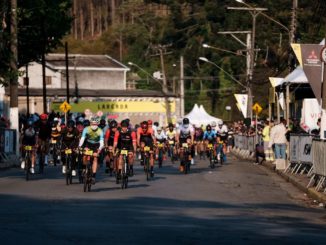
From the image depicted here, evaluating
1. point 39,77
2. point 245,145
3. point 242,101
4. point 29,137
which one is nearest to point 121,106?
point 39,77

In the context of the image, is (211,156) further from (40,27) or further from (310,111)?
(40,27)

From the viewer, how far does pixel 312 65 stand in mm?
29812

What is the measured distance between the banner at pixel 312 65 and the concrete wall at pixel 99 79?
85.3 meters

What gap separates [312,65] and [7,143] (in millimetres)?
17146

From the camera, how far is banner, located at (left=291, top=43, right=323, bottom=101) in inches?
1168

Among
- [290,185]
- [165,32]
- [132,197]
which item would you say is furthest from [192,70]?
[132,197]

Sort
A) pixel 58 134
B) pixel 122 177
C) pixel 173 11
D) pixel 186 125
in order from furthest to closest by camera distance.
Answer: pixel 173 11
pixel 58 134
pixel 186 125
pixel 122 177

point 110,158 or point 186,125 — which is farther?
point 186,125

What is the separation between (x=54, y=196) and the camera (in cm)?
2408

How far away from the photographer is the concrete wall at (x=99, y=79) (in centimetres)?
11550

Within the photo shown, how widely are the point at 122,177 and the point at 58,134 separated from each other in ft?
43.1

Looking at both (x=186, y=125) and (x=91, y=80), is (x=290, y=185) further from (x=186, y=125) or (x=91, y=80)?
(x=91, y=80)

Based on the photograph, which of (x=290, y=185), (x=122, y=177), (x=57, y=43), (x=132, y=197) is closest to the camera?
(x=132, y=197)

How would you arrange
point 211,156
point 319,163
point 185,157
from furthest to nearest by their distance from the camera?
1. point 211,156
2. point 185,157
3. point 319,163
